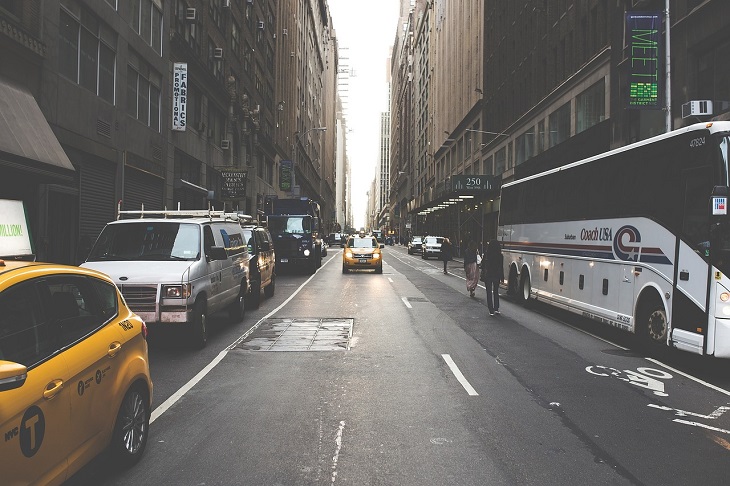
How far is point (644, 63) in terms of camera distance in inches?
812

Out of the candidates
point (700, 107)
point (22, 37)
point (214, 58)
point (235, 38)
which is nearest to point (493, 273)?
point (700, 107)

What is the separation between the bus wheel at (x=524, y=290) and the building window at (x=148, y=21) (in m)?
16.6

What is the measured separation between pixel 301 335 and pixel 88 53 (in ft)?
41.3

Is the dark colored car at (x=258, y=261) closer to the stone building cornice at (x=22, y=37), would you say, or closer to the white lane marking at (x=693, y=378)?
the stone building cornice at (x=22, y=37)

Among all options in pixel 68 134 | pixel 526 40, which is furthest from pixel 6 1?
pixel 526 40

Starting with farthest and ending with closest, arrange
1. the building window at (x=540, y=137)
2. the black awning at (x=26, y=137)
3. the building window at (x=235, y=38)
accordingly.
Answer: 1. the building window at (x=235, y=38)
2. the building window at (x=540, y=137)
3. the black awning at (x=26, y=137)

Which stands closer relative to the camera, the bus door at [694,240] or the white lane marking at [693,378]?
the white lane marking at [693,378]

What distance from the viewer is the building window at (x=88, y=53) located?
16469mm

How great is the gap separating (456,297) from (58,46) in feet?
45.1

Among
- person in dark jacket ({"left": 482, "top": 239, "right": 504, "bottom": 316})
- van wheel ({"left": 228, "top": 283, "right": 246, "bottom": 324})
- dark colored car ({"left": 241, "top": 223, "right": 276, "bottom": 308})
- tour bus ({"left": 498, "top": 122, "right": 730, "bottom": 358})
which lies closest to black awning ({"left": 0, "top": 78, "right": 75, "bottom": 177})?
dark colored car ({"left": 241, "top": 223, "right": 276, "bottom": 308})

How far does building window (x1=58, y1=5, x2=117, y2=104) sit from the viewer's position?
16469 mm

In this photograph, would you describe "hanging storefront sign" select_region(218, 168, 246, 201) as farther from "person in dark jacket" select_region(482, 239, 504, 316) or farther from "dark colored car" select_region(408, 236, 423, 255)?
"dark colored car" select_region(408, 236, 423, 255)

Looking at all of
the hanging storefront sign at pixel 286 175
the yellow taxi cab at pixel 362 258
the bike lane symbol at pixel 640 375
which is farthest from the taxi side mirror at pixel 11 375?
the hanging storefront sign at pixel 286 175

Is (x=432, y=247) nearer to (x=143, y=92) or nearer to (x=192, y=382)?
(x=143, y=92)
